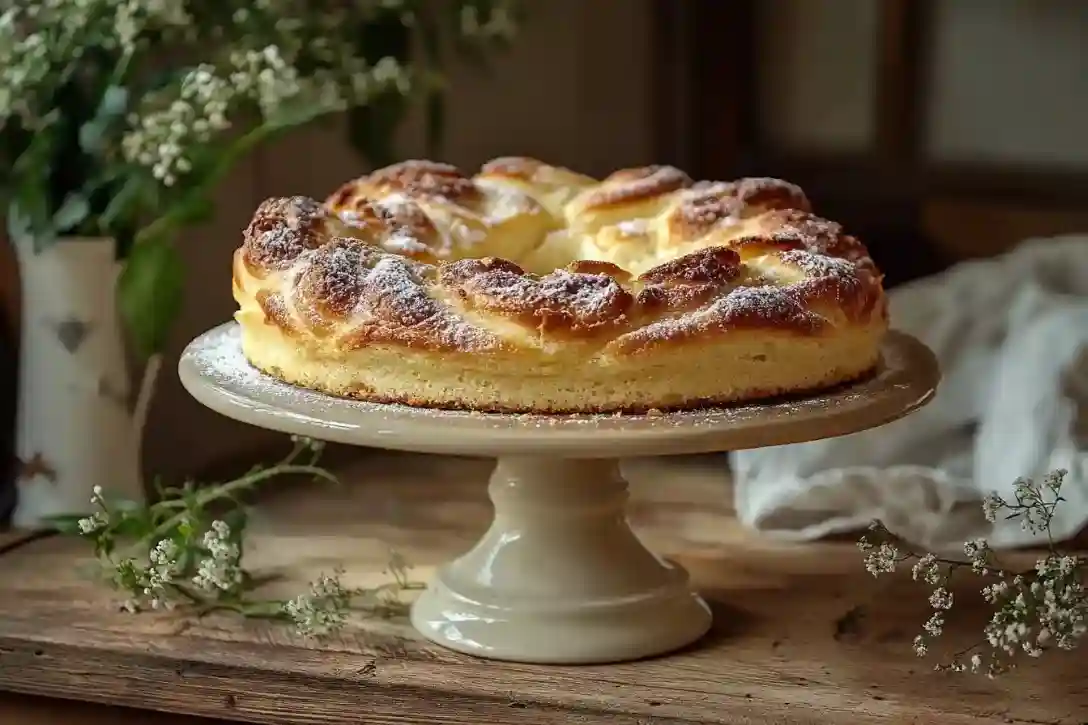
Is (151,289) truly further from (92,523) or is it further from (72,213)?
(92,523)

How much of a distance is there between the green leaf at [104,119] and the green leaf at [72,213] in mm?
39

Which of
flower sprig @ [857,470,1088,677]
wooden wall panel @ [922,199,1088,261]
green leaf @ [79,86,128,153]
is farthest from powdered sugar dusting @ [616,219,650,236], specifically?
wooden wall panel @ [922,199,1088,261]

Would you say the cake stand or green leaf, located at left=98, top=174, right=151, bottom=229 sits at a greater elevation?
green leaf, located at left=98, top=174, right=151, bottom=229

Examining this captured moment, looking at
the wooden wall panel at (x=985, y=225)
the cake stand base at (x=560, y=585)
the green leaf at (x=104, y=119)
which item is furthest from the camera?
the wooden wall panel at (x=985, y=225)

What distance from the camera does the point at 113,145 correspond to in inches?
40.8

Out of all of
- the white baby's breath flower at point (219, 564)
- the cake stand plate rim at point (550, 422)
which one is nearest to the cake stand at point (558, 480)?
the cake stand plate rim at point (550, 422)

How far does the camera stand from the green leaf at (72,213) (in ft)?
3.35

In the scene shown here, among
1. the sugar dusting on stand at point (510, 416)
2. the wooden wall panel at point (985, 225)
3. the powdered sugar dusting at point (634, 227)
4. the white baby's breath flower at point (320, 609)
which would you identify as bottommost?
the wooden wall panel at point (985, 225)

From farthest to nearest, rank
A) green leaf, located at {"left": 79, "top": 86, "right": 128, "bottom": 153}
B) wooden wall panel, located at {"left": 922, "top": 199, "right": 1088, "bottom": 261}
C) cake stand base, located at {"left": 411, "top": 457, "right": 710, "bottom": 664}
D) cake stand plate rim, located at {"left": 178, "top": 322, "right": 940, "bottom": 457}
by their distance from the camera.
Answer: wooden wall panel, located at {"left": 922, "top": 199, "right": 1088, "bottom": 261}
green leaf, located at {"left": 79, "top": 86, "right": 128, "bottom": 153}
cake stand base, located at {"left": 411, "top": 457, "right": 710, "bottom": 664}
cake stand plate rim, located at {"left": 178, "top": 322, "right": 940, "bottom": 457}

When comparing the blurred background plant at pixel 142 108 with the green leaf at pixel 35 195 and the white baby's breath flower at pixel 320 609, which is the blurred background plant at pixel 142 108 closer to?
the green leaf at pixel 35 195

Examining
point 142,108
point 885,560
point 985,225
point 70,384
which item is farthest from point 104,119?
point 985,225

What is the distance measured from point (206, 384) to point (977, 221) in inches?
60.4

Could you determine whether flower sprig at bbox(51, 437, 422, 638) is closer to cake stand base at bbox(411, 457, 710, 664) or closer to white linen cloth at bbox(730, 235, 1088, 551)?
cake stand base at bbox(411, 457, 710, 664)

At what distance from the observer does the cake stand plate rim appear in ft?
2.32
